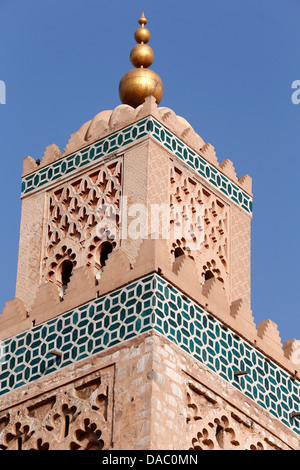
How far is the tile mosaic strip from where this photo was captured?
15.3 meters

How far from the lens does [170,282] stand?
13.8m

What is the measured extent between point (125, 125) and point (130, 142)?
240 millimetres

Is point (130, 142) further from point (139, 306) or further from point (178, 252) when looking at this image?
point (139, 306)

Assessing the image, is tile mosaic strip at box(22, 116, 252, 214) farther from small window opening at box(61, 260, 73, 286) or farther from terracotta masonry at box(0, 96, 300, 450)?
small window opening at box(61, 260, 73, 286)

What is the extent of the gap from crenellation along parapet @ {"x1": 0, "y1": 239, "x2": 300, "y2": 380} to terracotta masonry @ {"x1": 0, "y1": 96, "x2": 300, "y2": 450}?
1 cm

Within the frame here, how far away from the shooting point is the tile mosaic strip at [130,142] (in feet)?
Answer: 50.2

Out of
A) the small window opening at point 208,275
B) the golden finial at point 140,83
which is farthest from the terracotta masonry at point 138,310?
the golden finial at point 140,83

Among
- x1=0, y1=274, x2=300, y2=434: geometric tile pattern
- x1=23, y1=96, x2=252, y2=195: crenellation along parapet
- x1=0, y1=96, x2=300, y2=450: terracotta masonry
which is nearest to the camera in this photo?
x1=0, y1=96, x2=300, y2=450: terracotta masonry

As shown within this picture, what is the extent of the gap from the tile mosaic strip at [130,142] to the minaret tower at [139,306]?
16 millimetres

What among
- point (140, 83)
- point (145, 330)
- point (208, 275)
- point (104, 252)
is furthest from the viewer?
point (140, 83)

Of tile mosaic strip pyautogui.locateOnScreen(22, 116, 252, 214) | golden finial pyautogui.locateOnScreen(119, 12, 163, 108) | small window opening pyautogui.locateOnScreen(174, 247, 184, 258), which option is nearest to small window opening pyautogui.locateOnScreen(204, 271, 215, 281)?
small window opening pyautogui.locateOnScreen(174, 247, 184, 258)

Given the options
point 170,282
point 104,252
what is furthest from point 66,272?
point 170,282

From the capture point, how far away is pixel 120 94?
16.4 metres

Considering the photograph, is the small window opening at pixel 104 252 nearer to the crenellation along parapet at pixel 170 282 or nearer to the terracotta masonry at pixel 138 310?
the terracotta masonry at pixel 138 310
